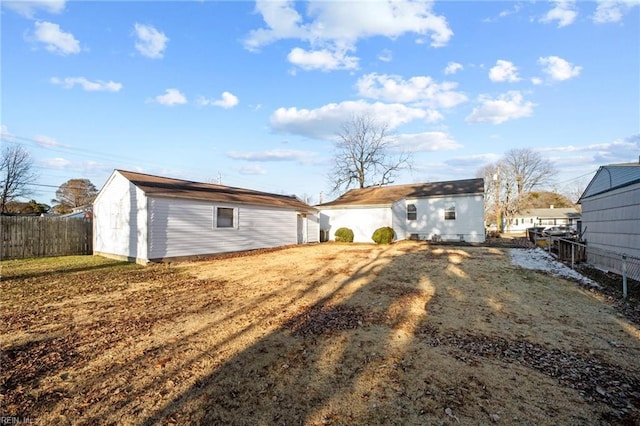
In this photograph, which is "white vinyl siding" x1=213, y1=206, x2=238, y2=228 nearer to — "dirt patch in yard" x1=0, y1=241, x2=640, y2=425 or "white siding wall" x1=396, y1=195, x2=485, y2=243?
"dirt patch in yard" x1=0, y1=241, x2=640, y2=425

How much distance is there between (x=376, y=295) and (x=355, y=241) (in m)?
14.5

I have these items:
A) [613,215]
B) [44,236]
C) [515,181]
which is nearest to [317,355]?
[613,215]

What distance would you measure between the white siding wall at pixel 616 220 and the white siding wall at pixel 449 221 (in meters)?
7.39

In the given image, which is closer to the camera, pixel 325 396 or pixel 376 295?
pixel 325 396

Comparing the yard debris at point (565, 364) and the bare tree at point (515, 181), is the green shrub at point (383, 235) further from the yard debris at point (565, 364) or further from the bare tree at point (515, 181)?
the bare tree at point (515, 181)

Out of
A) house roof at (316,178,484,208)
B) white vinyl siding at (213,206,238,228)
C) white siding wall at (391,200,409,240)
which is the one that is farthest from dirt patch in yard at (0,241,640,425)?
house roof at (316,178,484,208)

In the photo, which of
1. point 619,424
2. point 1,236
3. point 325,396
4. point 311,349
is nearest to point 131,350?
point 311,349

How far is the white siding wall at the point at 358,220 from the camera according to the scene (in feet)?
67.7

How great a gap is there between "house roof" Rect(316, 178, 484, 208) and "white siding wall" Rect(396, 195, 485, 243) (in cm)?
49

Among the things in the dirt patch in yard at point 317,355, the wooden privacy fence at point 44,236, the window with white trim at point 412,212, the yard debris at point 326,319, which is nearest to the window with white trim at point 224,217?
the dirt patch in yard at point 317,355

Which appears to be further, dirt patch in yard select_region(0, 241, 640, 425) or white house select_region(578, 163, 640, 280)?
white house select_region(578, 163, 640, 280)

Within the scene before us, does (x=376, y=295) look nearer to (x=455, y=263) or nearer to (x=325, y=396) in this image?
(x=325, y=396)

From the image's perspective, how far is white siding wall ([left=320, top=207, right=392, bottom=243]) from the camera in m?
20.6

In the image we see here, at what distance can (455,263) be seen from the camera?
1116 cm
